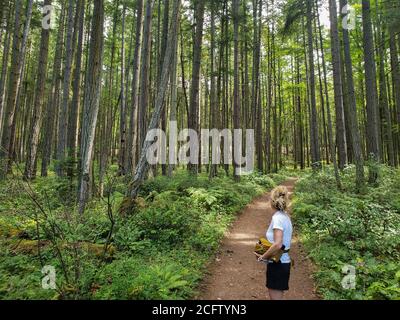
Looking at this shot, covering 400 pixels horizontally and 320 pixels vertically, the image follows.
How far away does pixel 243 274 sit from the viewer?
19.2 feet

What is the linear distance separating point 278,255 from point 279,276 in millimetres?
283

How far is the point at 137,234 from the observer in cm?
648

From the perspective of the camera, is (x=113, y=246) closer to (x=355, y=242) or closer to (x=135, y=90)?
(x=355, y=242)

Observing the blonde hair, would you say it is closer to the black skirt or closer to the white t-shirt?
the white t-shirt

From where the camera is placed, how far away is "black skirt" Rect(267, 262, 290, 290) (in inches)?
134

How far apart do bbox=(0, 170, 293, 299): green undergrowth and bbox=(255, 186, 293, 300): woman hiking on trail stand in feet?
5.35

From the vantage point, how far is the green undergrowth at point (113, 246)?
160 inches

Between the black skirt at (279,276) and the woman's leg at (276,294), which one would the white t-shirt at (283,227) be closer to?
the black skirt at (279,276)

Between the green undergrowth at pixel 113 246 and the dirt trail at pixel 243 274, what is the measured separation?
273 mm

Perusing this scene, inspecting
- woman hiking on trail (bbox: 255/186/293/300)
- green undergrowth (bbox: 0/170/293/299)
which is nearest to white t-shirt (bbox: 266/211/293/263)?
woman hiking on trail (bbox: 255/186/293/300)

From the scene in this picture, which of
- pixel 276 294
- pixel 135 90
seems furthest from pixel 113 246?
pixel 135 90

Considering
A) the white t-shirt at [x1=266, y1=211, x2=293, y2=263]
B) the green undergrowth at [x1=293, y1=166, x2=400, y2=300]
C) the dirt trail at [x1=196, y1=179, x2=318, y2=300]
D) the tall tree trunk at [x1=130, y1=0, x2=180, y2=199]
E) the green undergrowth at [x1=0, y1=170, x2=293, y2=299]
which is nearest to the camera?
the white t-shirt at [x1=266, y1=211, x2=293, y2=263]
